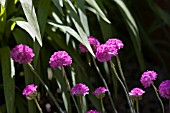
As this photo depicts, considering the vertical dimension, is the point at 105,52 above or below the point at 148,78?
above

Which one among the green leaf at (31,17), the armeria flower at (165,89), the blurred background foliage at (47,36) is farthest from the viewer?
the blurred background foliage at (47,36)

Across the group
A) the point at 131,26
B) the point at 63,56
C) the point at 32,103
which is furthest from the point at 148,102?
the point at 63,56

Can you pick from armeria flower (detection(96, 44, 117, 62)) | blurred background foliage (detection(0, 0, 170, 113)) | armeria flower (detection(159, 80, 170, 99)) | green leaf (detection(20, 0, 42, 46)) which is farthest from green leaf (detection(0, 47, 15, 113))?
armeria flower (detection(159, 80, 170, 99))

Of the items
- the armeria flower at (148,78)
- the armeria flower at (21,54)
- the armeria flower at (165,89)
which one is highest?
the armeria flower at (21,54)

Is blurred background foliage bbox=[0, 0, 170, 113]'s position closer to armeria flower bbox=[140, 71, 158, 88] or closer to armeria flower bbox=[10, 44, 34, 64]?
armeria flower bbox=[10, 44, 34, 64]

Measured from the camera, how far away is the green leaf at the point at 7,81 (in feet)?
4.56

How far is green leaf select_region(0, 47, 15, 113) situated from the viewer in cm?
139

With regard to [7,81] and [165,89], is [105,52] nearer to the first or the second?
[165,89]

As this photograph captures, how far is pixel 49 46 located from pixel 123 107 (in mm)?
677

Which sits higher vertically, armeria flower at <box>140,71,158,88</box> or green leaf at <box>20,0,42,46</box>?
green leaf at <box>20,0,42,46</box>

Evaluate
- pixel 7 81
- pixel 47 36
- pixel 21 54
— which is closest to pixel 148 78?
pixel 21 54

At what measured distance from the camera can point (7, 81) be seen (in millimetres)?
1431

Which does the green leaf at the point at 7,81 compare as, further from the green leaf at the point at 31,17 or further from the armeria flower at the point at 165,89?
the armeria flower at the point at 165,89

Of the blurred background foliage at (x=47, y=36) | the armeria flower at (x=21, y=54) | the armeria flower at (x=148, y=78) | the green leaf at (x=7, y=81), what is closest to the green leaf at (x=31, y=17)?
the blurred background foliage at (x=47, y=36)
